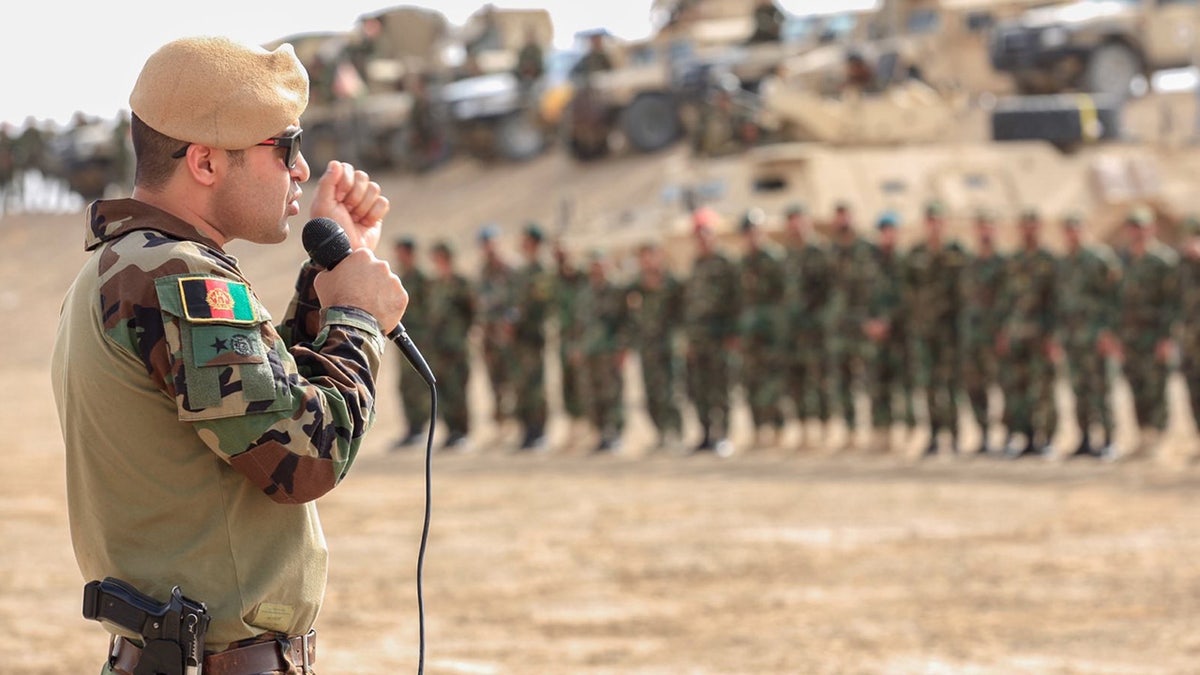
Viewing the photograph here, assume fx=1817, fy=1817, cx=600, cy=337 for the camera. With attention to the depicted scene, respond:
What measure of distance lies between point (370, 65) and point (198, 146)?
34.2 metres

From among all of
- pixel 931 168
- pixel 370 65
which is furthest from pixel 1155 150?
pixel 370 65

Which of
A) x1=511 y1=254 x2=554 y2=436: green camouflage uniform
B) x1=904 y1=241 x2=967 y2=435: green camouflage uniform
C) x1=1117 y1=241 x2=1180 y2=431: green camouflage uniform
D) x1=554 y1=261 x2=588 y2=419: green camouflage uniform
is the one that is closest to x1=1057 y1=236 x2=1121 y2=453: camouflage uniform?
x1=1117 y1=241 x2=1180 y2=431: green camouflage uniform

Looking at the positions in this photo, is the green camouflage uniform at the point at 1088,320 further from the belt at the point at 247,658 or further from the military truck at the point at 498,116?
the military truck at the point at 498,116

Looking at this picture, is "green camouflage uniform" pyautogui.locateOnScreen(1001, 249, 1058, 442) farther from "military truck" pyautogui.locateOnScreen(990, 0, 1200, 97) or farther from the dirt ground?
"military truck" pyautogui.locateOnScreen(990, 0, 1200, 97)

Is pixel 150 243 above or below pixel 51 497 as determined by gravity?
above

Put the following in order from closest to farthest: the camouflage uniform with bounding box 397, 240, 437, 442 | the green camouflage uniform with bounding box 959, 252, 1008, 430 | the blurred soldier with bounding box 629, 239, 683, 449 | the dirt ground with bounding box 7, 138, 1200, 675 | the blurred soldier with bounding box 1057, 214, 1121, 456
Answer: the dirt ground with bounding box 7, 138, 1200, 675 < the blurred soldier with bounding box 1057, 214, 1121, 456 < the green camouflage uniform with bounding box 959, 252, 1008, 430 < the blurred soldier with bounding box 629, 239, 683, 449 < the camouflage uniform with bounding box 397, 240, 437, 442

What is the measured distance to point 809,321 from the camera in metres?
13.1

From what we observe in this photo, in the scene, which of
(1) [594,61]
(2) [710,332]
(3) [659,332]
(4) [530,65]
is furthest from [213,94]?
(4) [530,65]

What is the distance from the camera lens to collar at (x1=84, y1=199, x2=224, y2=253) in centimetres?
238

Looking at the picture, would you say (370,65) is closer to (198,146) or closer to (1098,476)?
(1098,476)

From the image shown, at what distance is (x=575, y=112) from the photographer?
1138 inches

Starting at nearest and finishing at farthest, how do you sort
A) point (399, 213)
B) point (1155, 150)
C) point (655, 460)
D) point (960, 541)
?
1. point (960, 541)
2. point (655, 460)
3. point (1155, 150)
4. point (399, 213)

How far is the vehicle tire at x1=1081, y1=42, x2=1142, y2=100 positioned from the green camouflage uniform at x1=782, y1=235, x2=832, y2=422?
14.1m

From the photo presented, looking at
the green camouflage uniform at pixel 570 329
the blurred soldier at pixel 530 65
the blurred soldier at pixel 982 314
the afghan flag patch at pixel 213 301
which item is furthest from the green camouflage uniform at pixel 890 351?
the blurred soldier at pixel 530 65
